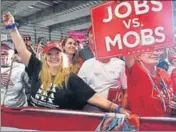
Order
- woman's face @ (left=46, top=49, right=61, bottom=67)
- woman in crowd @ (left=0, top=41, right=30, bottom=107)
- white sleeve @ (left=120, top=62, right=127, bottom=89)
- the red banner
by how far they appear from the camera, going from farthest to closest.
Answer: woman in crowd @ (left=0, top=41, right=30, bottom=107) → woman's face @ (left=46, top=49, right=61, bottom=67) → white sleeve @ (left=120, top=62, right=127, bottom=89) → the red banner

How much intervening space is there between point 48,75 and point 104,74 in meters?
0.32

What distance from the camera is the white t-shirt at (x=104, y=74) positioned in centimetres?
161

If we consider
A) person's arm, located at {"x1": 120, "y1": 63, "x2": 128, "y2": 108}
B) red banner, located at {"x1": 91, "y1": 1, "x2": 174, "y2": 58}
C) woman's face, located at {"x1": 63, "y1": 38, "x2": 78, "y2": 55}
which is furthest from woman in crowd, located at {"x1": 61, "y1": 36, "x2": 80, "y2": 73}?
person's arm, located at {"x1": 120, "y1": 63, "x2": 128, "y2": 108}

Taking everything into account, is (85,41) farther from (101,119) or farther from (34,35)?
(101,119)

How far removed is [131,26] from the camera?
1538 millimetres

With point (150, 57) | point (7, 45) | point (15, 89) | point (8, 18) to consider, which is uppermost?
point (8, 18)

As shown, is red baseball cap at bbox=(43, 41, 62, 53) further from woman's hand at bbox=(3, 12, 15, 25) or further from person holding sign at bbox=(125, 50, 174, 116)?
person holding sign at bbox=(125, 50, 174, 116)

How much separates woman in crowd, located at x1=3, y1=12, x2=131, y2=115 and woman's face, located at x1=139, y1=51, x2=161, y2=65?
270 mm

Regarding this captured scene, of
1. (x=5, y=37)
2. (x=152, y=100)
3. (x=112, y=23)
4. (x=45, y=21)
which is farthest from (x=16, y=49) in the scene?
(x=152, y=100)

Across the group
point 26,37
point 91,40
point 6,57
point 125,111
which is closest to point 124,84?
point 125,111

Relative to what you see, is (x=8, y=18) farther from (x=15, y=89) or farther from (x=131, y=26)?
(x=131, y=26)

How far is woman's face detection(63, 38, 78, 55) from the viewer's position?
5.56 feet

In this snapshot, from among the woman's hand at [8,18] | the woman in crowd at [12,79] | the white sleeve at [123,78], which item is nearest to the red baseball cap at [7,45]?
the woman in crowd at [12,79]

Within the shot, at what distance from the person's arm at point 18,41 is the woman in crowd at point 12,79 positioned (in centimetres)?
4
